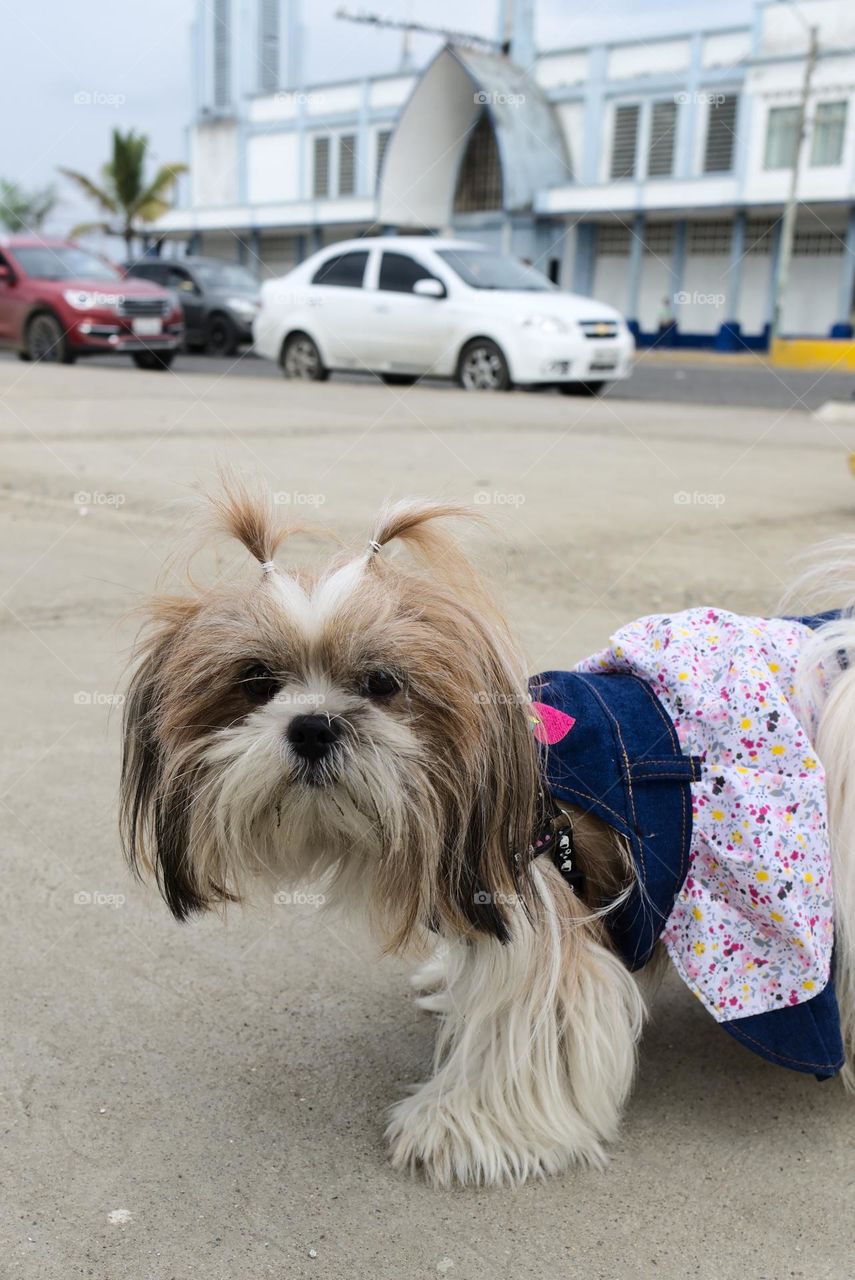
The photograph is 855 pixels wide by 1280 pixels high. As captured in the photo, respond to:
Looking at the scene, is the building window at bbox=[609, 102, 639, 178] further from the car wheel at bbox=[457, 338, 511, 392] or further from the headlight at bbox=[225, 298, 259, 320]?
the car wheel at bbox=[457, 338, 511, 392]

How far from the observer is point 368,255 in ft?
48.9

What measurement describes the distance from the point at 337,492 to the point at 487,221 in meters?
35.7

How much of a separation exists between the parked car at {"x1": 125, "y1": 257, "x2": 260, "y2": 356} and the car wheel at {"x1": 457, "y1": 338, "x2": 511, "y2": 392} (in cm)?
800

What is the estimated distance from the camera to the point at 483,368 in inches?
548

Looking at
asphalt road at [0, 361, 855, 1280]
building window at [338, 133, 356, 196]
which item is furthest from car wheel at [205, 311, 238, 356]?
building window at [338, 133, 356, 196]

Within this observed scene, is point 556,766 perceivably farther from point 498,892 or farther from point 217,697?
point 217,697

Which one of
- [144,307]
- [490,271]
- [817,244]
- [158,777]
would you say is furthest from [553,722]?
[817,244]

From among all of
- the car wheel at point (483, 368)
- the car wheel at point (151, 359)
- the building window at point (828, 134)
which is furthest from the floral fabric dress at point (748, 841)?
the building window at point (828, 134)

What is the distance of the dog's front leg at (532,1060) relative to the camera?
201 centimetres

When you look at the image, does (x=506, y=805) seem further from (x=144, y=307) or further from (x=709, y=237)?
(x=709, y=237)

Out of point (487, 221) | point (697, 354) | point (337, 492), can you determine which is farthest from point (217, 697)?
point (487, 221)

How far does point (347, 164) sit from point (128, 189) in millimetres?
9680

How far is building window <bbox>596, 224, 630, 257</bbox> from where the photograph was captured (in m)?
39.5

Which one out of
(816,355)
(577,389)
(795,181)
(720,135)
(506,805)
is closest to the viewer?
(506,805)
